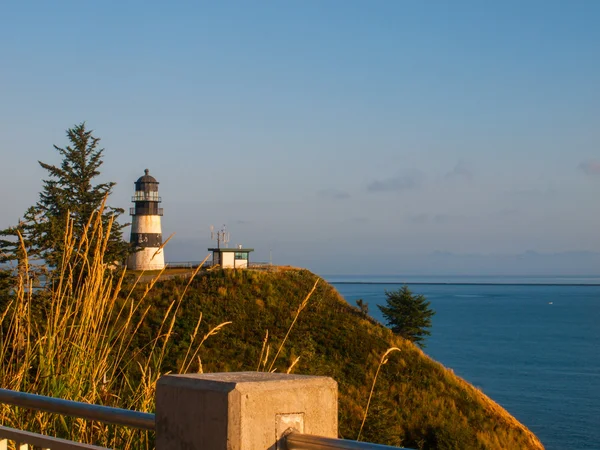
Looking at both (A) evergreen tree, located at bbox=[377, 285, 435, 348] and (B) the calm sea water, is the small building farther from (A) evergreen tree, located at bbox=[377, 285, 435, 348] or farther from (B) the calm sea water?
(B) the calm sea water

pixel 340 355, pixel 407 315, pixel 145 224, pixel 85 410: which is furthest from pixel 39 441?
pixel 407 315

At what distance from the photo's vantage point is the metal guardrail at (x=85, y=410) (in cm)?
199

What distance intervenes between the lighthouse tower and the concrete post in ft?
116

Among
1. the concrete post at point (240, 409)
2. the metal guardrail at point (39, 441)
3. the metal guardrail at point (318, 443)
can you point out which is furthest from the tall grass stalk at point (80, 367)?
the metal guardrail at point (318, 443)

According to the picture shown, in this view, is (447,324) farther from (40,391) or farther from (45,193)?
(40,391)

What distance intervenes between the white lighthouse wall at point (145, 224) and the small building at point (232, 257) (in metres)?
3.25

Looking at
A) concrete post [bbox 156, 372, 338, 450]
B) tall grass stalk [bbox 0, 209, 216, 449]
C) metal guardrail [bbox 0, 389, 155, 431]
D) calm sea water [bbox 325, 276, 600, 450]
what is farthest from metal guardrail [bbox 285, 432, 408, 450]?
calm sea water [bbox 325, 276, 600, 450]

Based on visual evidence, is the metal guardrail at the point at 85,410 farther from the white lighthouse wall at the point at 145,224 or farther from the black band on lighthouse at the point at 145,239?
the white lighthouse wall at the point at 145,224

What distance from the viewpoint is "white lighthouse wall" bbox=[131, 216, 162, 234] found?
1471 inches

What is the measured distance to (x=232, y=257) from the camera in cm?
3853

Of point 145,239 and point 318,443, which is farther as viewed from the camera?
point 145,239

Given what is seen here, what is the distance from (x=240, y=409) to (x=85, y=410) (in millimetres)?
784

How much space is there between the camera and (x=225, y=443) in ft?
5.30

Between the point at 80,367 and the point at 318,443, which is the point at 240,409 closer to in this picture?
the point at 318,443
